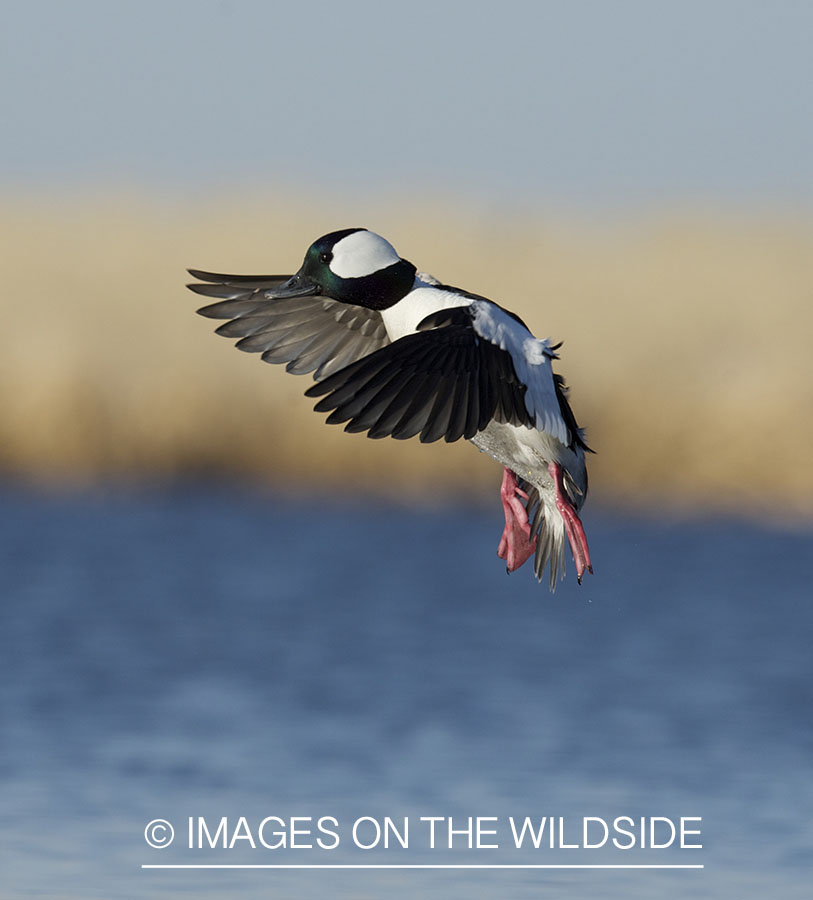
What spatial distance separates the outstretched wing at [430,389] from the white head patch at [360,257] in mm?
371

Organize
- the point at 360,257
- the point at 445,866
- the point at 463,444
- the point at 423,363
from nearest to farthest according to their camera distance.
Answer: the point at 423,363 < the point at 360,257 < the point at 445,866 < the point at 463,444

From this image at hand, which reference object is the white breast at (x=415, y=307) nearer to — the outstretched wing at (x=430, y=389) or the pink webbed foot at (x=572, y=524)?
the outstretched wing at (x=430, y=389)

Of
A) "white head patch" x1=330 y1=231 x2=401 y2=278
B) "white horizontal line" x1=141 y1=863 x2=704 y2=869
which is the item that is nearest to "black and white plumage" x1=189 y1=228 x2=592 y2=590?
"white head patch" x1=330 y1=231 x2=401 y2=278

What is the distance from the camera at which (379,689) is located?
1162 centimetres

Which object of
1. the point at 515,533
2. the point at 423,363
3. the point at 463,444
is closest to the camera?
the point at 423,363

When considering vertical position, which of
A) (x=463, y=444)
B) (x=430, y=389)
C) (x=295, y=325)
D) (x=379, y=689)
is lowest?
(x=430, y=389)

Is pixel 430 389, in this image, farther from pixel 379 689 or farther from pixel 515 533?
pixel 379 689

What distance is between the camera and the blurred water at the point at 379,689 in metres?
8.41

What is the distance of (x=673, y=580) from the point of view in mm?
14641

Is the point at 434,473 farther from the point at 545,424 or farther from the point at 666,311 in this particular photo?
the point at 545,424

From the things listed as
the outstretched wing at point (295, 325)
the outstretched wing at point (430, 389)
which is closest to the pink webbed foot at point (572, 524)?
the outstretched wing at point (430, 389)

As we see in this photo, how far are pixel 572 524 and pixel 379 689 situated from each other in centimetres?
555

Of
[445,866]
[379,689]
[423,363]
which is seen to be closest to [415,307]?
[423,363]

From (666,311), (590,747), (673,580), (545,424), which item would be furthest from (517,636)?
(545,424)
